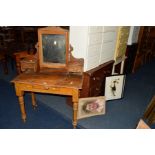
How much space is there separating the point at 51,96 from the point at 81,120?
3.48ft

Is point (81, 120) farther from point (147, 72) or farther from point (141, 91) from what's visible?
point (147, 72)

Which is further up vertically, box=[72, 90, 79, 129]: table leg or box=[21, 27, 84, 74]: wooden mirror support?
box=[21, 27, 84, 74]: wooden mirror support

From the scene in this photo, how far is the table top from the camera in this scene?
2529mm

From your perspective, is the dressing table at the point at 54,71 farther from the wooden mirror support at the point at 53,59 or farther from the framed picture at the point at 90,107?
the framed picture at the point at 90,107

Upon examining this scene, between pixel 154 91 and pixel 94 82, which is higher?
pixel 94 82

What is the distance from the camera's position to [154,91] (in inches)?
172

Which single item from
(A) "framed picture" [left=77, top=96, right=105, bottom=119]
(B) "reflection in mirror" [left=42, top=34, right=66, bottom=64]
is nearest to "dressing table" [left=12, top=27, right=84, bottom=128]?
A: (B) "reflection in mirror" [left=42, top=34, right=66, bottom=64]

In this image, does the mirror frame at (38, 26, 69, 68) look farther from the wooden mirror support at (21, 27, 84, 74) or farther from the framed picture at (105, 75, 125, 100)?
the framed picture at (105, 75, 125, 100)

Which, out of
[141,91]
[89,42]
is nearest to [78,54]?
[89,42]


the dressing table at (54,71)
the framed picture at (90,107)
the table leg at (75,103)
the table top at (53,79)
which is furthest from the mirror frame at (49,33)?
the framed picture at (90,107)

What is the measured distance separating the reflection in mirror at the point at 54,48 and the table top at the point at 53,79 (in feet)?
0.84

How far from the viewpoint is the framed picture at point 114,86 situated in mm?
3630

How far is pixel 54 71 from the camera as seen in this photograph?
2.89 m

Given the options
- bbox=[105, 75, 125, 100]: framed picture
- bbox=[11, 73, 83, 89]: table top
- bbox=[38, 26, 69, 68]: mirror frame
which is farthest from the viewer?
bbox=[105, 75, 125, 100]: framed picture
